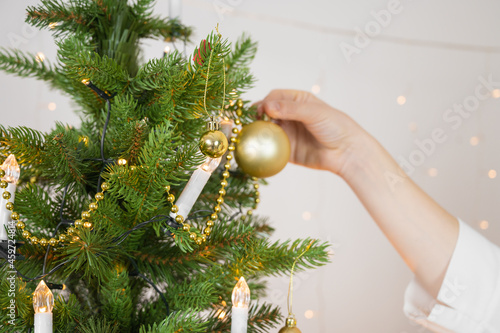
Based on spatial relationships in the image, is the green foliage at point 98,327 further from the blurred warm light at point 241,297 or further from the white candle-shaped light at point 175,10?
the white candle-shaped light at point 175,10

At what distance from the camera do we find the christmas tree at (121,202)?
0.40 metres

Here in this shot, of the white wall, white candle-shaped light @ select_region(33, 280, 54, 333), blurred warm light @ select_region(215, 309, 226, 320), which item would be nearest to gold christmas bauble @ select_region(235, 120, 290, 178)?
blurred warm light @ select_region(215, 309, 226, 320)

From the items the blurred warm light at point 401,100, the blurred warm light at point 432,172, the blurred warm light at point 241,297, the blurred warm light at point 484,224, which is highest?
the blurred warm light at point 401,100

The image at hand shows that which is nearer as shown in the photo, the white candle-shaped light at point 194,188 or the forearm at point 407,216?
the white candle-shaped light at point 194,188

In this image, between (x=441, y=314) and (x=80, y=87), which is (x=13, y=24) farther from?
(x=441, y=314)

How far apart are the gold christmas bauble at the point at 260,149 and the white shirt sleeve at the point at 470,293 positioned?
38 centimetres

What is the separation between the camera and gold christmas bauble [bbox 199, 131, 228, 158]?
0.43m

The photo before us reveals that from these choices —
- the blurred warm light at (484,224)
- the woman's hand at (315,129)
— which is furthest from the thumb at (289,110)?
the blurred warm light at (484,224)

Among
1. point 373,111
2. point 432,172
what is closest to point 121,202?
point 373,111

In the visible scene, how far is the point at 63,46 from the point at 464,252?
2.31 ft

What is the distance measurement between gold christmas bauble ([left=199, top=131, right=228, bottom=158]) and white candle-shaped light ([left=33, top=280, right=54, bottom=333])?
20cm

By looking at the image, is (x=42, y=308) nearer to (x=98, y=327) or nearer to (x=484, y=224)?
(x=98, y=327)

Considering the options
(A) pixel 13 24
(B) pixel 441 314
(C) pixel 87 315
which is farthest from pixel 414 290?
(A) pixel 13 24

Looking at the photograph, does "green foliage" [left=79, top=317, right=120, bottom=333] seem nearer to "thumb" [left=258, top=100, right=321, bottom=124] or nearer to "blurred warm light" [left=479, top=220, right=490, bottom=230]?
"thumb" [left=258, top=100, right=321, bottom=124]
